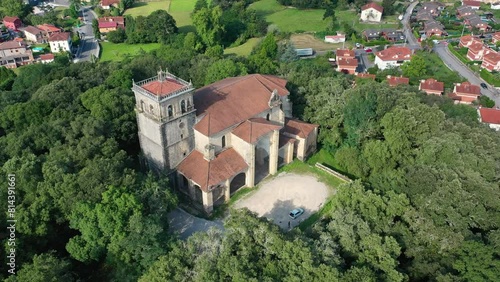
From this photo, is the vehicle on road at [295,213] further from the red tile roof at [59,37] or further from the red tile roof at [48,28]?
the red tile roof at [48,28]

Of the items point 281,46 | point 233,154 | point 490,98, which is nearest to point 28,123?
point 233,154

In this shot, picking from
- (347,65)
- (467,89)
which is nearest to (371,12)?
(347,65)

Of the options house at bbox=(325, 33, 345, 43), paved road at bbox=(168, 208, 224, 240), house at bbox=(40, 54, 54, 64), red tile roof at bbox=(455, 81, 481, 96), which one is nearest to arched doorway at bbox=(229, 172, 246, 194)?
paved road at bbox=(168, 208, 224, 240)

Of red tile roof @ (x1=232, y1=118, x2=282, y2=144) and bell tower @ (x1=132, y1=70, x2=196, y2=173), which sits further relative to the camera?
red tile roof @ (x1=232, y1=118, x2=282, y2=144)

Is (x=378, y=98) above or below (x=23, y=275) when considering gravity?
above

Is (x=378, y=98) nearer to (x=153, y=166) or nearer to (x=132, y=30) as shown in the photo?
(x=153, y=166)

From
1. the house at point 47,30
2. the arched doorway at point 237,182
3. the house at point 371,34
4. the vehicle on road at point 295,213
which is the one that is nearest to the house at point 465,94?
the house at point 371,34

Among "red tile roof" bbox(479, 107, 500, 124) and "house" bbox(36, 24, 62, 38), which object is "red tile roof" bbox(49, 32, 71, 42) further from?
"red tile roof" bbox(479, 107, 500, 124)
